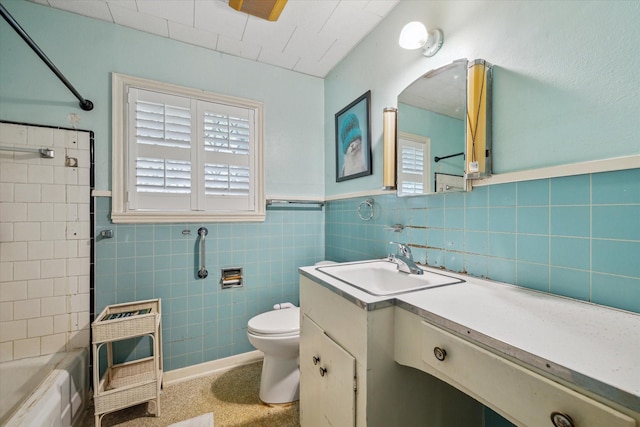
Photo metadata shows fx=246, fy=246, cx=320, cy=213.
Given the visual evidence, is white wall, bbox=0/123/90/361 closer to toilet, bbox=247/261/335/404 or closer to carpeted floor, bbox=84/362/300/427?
carpeted floor, bbox=84/362/300/427

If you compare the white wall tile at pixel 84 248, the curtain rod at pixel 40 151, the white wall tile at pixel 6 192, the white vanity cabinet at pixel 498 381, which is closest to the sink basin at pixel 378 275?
the white vanity cabinet at pixel 498 381

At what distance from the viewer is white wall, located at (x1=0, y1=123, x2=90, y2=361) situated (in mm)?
1409

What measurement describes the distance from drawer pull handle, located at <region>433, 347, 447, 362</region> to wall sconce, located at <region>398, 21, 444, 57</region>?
1353 millimetres

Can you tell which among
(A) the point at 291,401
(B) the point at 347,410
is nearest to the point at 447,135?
(B) the point at 347,410

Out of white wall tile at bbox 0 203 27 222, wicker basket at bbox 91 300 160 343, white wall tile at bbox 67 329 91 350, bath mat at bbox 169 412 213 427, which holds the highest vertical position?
white wall tile at bbox 0 203 27 222

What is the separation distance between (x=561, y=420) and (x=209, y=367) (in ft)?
6.70

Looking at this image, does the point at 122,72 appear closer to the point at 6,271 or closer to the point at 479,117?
the point at 6,271

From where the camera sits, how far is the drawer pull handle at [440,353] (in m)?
0.68

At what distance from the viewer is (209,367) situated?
6.07ft

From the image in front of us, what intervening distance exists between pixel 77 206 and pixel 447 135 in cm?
220

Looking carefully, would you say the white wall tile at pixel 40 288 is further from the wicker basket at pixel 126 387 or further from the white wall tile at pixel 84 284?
the wicker basket at pixel 126 387

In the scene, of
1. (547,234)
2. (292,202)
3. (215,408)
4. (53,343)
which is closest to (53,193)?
(53,343)

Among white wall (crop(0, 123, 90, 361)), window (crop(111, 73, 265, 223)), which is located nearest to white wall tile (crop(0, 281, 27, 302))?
white wall (crop(0, 123, 90, 361))

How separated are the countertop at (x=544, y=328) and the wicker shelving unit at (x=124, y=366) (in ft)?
4.17
